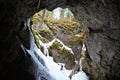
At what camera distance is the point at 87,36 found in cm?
1596

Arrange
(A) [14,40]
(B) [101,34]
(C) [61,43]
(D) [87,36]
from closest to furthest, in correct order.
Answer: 1. (A) [14,40]
2. (B) [101,34]
3. (D) [87,36]
4. (C) [61,43]

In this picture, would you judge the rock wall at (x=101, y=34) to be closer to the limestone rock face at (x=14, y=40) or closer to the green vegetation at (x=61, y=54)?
the limestone rock face at (x=14, y=40)

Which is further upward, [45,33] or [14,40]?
[14,40]

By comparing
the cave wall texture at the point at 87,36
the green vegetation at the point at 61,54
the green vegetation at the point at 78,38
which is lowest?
the green vegetation at the point at 61,54

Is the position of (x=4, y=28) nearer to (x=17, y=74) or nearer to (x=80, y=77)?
(x=17, y=74)

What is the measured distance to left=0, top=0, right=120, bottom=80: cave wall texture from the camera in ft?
32.7

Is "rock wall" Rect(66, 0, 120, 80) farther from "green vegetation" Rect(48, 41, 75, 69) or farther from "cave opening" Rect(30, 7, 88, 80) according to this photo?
"green vegetation" Rect(48, 41, 75, 69)

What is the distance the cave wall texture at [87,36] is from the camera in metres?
9.96

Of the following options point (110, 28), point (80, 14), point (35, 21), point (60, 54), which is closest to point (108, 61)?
point (110, 28)

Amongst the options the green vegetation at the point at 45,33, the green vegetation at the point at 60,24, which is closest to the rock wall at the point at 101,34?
the green vegetation at the point at 45,33

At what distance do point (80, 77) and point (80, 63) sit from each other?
1783 mm

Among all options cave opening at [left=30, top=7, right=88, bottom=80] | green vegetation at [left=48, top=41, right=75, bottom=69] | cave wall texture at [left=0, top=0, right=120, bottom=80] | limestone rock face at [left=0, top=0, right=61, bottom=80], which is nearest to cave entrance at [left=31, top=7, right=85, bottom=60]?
cave opening at [left=30, top=7, right=88, bottom=80]

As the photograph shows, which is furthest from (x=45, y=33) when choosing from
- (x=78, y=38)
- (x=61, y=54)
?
(x=61, y=54)

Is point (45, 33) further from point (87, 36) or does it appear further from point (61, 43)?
point (87, 36)
